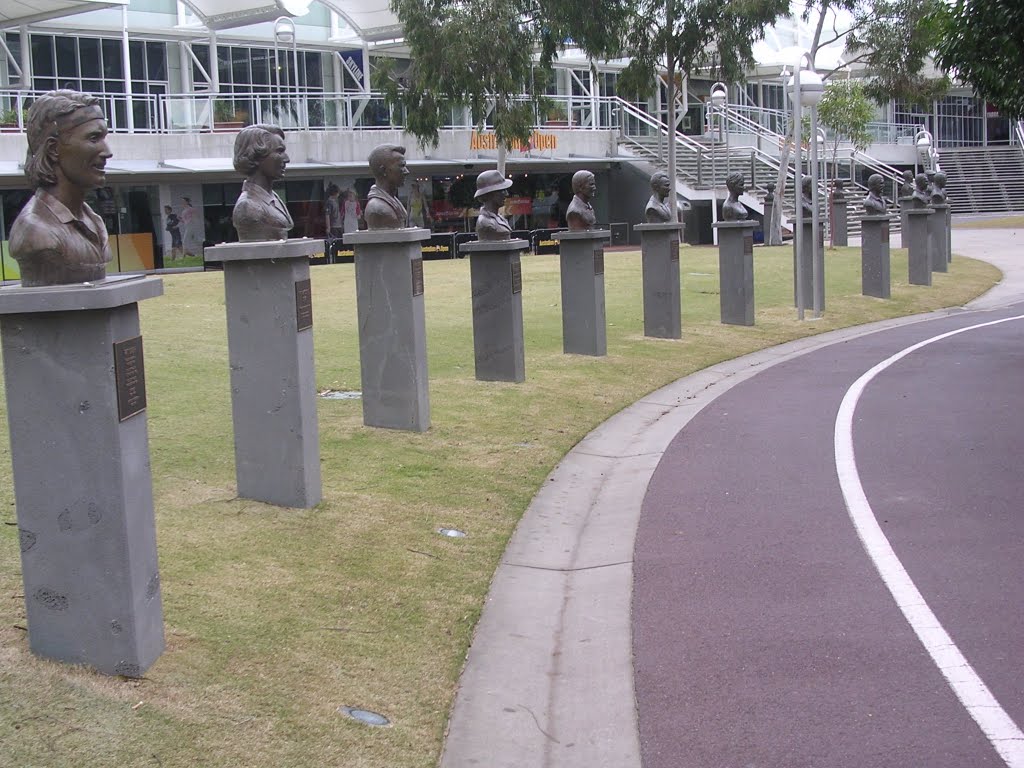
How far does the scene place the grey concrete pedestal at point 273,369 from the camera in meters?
8.64

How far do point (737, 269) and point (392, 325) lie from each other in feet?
→ 34.4

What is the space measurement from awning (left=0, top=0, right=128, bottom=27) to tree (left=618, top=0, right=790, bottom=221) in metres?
13.9

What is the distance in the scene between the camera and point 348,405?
41.9 ft

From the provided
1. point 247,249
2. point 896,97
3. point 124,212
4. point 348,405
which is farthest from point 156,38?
point 247,249

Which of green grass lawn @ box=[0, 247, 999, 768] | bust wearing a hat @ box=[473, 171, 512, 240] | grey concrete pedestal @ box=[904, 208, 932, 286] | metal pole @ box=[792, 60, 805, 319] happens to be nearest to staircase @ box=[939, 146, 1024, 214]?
grey concrete pedestal @ box=[904, 208, 932, 286]

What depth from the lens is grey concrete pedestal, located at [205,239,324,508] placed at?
8.64m

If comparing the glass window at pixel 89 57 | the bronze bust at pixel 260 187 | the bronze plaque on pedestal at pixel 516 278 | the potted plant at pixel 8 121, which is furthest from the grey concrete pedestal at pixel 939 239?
the glass window at pixel 89 57

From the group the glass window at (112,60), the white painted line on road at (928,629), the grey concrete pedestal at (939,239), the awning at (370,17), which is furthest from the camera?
the awning at (370,17)

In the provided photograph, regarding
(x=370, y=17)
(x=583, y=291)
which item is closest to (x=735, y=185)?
(x=583, y=291)

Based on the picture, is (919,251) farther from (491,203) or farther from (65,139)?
(65,139)

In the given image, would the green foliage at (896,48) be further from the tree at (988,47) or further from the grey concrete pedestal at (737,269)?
the tree at (988,47)

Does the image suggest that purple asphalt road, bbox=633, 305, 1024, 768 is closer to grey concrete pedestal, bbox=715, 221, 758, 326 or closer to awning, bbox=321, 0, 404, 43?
grey concrete pedestal, bbox=715, 221, 758, 326

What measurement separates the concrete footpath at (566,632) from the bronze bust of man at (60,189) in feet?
8.19

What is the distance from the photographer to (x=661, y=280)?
61.3 feet
